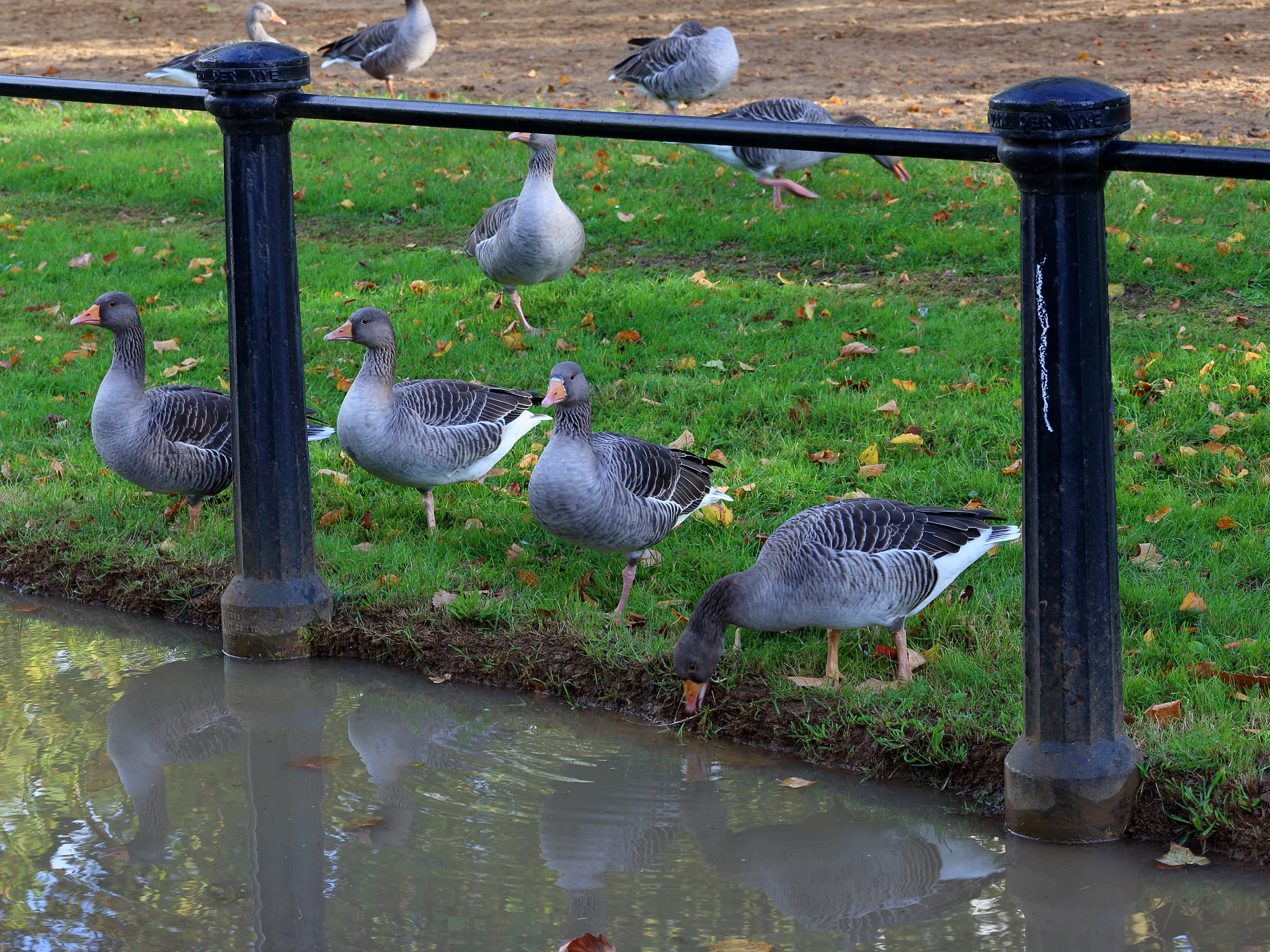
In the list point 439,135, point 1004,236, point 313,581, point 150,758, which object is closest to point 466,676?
point 313,581

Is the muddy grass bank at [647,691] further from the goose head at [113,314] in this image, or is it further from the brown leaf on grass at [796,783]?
the goose head at [113,314]

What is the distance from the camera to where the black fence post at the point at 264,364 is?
161 inches

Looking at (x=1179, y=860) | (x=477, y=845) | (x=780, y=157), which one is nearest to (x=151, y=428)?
(x=477, y=845)

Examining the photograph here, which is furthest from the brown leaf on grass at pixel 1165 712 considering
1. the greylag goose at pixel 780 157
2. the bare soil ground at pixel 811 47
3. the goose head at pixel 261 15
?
the goose head at pixel 261 15

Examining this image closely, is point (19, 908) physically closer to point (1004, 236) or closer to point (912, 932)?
point (912, 932)

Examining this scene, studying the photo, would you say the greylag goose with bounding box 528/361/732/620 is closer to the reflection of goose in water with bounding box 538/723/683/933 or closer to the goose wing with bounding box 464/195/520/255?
the reflection of goose in water with bounding box 538/723/683/933

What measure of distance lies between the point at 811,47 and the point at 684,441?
1217 cm

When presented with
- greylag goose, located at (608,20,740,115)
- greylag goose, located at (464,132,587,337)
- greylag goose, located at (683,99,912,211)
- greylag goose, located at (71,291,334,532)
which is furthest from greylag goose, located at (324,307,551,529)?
greylag goose, located at (608,20,740,115)

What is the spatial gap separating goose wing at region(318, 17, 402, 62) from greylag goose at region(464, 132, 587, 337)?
25.2 feet

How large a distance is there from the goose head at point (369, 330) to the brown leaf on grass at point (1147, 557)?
10.1 ft

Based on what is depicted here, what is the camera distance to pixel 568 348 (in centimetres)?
756

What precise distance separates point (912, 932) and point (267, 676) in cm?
233

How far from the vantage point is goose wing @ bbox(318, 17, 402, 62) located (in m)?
14.9

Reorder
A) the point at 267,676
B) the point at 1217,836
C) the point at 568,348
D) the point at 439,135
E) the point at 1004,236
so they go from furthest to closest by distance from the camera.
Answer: the point at 439,135
the point at 1004,236
the point at 568,348
the point at 267,676
the point at 1217,836
